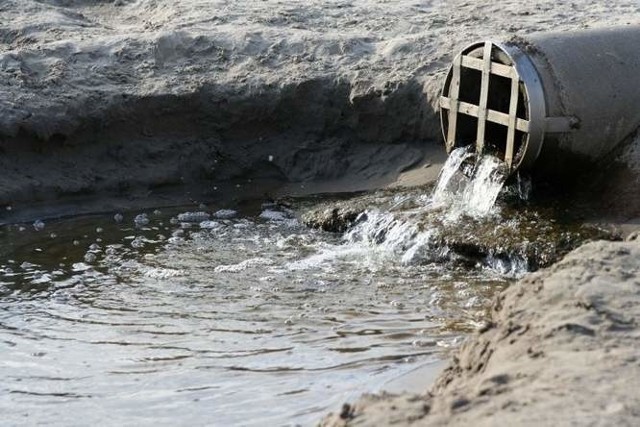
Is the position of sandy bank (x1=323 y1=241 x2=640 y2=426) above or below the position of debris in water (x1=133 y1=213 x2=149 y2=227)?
above

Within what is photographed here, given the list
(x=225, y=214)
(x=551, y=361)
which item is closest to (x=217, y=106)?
(x=225, y=214)

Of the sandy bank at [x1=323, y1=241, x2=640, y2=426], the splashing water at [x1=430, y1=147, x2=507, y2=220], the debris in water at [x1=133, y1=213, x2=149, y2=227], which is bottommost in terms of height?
the debris in water at [x1=133, y1=213, x2=149, y2=227]

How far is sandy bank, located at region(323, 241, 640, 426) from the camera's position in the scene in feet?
13.4

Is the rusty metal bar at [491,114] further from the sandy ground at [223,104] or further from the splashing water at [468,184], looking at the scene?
the sandy ground at [223,104]

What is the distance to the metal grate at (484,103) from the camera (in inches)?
310

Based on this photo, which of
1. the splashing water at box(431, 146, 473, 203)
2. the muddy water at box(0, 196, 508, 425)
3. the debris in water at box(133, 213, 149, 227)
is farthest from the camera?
the debris in water at box(133, 213, 149, 227)

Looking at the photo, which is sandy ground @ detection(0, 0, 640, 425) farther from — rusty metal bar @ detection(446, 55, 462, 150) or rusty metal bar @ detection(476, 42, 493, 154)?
rusty metal bar @ detection(476, 42, 493, 154)

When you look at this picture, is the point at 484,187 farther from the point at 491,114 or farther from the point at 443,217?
the point at 491,114

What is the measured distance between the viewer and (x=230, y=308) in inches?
275

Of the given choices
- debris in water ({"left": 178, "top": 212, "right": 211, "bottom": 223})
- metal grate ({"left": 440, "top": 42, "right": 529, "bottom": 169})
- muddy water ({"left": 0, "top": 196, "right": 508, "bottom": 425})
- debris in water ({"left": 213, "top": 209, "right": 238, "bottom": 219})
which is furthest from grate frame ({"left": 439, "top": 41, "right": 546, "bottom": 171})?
debris in water ({"left": 178, "top": 212, "right": 211, "bottom": 223})

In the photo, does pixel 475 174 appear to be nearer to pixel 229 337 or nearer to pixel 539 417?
pixel 229 337

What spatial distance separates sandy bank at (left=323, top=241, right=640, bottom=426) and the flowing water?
0.76m

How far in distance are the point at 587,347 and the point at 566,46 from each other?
3.81 m

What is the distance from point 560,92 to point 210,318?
2.72m
